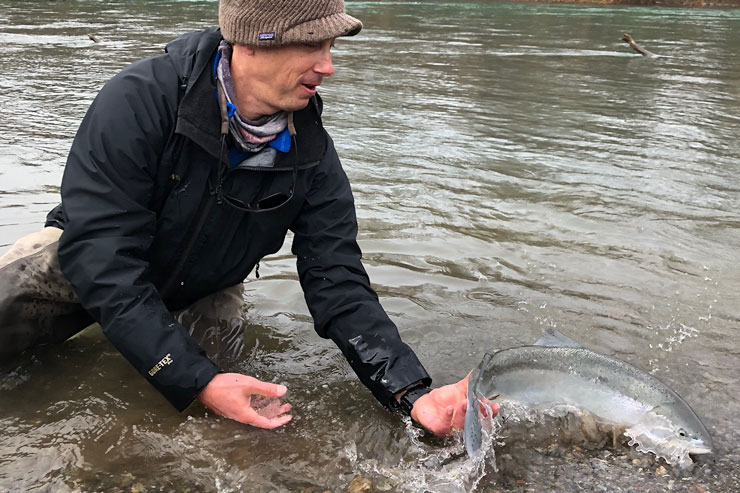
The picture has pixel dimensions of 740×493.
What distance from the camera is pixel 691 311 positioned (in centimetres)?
482

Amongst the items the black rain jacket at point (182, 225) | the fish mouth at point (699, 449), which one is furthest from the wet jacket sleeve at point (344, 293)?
the fish mouth at point (699, 449)

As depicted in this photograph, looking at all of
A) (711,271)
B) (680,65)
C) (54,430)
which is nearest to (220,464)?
(54,430)

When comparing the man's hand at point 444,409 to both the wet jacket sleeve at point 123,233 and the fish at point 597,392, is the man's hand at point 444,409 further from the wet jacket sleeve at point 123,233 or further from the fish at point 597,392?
the wet jacket sleeve at point 123,233

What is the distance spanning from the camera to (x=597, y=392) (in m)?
3.38

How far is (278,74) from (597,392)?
195cm

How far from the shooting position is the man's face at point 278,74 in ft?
10.3

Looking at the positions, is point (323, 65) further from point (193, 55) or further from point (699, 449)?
point (699, 449)

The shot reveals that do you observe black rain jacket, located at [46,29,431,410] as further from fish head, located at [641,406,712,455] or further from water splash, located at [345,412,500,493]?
fish head, located at [641,406,712,455]

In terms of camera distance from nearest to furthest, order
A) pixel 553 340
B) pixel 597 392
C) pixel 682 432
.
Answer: pixel 682 432 < pixel 597 392 < pixel 553 340

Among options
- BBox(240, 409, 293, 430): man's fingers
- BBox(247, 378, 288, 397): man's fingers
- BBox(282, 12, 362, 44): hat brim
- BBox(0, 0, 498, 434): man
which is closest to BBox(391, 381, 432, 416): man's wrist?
BBox(0, 0, 498, 434): man

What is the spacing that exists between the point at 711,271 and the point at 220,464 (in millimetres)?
3844

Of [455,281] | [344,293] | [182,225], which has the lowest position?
[455,281]

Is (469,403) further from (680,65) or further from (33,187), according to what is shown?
(680,65)

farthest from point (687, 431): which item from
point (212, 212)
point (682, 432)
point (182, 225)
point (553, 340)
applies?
point (182, 225)
